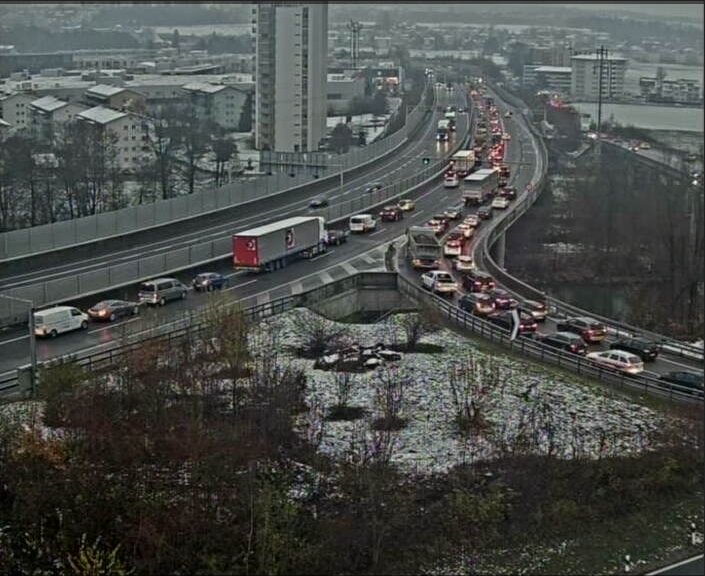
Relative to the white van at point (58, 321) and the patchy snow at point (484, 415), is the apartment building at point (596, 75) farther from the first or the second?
the white van at point (58, 321)

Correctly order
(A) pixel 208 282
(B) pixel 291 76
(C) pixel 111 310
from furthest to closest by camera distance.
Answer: (B) pixel 291 76
(A) pixel 208 282
(C) pixel 111 310

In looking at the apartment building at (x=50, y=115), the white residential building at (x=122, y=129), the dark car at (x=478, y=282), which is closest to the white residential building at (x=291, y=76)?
the white residential building at (x=122, y=129)

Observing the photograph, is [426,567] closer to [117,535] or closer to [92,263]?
[117,535]

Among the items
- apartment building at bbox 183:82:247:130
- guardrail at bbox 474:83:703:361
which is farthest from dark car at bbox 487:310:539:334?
apartment building at bbox 183:82:247:130

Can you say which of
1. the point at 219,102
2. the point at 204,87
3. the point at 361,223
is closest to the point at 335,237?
the point at 361,223

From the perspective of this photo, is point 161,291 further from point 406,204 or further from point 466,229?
point 406,204

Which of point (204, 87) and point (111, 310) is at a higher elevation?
point (204, 87)
